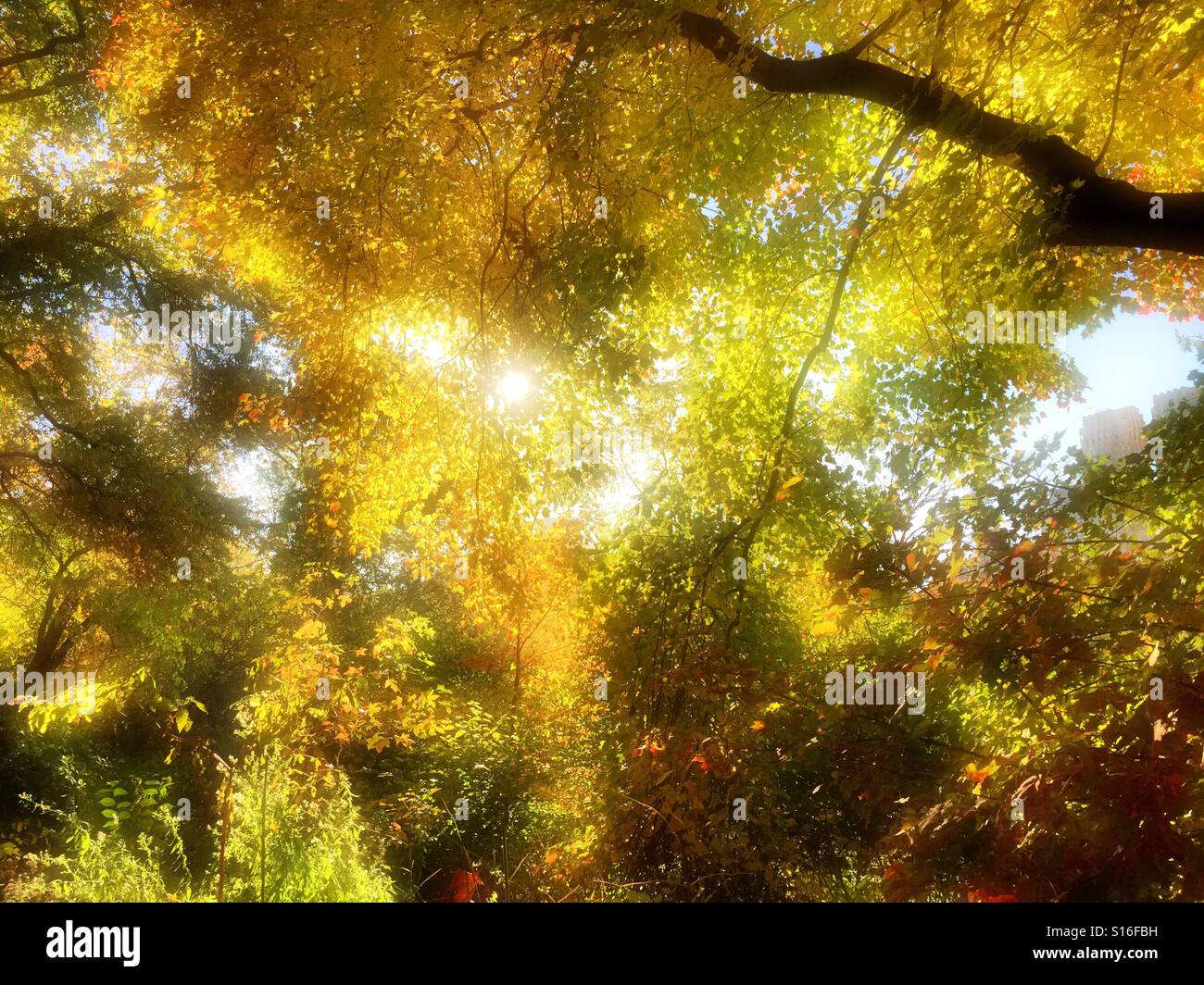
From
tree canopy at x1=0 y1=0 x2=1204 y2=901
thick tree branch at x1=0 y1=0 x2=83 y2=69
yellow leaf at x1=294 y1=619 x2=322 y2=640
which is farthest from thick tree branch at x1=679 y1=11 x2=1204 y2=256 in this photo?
thick tree branch at x1=0 y1=0 x2=83 y2=69

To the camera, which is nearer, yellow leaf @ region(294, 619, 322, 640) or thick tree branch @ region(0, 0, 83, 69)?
yellow leaf @ region(294, 619, 322, 640)

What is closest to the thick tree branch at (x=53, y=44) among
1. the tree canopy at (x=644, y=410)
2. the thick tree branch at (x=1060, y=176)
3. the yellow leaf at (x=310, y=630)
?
the tree canopy at (x=644, y=410)

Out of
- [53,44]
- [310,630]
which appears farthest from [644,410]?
[53,44]

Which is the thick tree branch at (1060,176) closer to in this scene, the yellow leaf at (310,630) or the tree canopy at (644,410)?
the tree canopy at (644,410)

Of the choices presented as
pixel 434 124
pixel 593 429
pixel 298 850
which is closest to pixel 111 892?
pixel 298 850

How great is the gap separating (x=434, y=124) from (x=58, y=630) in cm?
1246

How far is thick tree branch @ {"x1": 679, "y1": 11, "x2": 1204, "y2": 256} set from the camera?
3.14 meters

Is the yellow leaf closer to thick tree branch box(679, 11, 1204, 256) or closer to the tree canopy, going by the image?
the tree canopy

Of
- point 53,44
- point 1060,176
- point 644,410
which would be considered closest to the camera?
point 1060,176

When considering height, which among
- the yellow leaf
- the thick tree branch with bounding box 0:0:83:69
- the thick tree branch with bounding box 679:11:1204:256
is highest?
the thick tree branch with bounding box 0:0:83:69

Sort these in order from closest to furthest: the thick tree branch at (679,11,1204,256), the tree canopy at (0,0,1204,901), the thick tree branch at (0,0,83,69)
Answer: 1. the thick tree branch at (679,11,1204,256)
2. the tree canopy at (0,0,1204,901)
3. the thick tree branch at (0,0,83,69)

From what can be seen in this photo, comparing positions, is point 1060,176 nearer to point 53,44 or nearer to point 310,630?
point 310,630

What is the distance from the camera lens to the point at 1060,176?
3.30 m

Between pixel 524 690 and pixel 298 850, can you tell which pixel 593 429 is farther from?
pixel 524 690
